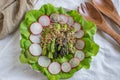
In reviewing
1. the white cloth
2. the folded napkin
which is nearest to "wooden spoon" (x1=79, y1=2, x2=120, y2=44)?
the white cloth

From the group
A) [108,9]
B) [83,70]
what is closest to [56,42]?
[83,70]

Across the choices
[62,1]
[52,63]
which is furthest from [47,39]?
[62,1]

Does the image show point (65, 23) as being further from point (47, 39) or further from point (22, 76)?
point (22, 76)

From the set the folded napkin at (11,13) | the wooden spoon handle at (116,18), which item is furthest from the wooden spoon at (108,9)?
the folded napkin at (11,13)

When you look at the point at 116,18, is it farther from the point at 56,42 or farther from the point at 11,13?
the point at 11,13

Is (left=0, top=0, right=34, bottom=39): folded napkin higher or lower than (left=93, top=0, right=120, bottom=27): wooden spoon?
higher

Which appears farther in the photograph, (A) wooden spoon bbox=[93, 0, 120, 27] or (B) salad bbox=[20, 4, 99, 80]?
(A) wooden spoon bbox=[93, 0, 120, 27]

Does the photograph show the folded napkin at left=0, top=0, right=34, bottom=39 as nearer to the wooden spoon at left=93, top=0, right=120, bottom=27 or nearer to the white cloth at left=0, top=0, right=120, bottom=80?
the white cloth at left=0, top=0, right=120, bottom=80
